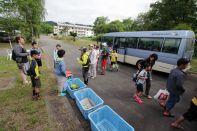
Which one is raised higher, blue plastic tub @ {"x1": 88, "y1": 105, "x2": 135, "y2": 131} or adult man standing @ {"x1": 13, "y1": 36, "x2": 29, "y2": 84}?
adult man standing @ {"x1": 13, "y1": 36, "x2": 29, "y2": 84}

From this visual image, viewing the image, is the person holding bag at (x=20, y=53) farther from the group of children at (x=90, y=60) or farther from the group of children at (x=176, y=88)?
the group of children at (x=176, y=88)

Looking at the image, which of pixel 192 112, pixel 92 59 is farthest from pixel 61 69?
pixel 192 112

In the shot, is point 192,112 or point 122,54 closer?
point 192,112

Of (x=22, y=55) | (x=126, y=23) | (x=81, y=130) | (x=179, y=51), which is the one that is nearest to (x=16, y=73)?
(x=22, y=55)

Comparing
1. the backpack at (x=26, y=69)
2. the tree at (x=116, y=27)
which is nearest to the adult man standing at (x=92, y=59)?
the backpack at (x=26, y=69)

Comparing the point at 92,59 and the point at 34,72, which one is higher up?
the point at 92,59

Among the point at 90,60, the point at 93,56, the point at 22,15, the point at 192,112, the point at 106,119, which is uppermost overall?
the point at 22,15

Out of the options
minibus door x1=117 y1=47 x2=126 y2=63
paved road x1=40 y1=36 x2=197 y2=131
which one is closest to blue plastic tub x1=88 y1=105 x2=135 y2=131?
paved road x1=40 y1=36 x2=197 y2=131

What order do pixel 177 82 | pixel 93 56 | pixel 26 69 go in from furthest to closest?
pixel 93 56, pixel 26 69, pixel 177 82

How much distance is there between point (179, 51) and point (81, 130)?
702cm

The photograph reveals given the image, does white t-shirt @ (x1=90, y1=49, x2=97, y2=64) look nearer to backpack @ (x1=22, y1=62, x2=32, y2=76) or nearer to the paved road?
the paved road

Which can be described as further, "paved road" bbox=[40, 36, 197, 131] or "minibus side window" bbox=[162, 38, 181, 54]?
"minibus side window" bbox=[162, 38, 181, 54]

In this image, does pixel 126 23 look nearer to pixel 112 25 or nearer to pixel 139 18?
pixel 112 25

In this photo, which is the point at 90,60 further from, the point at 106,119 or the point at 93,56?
the point at 106,119
